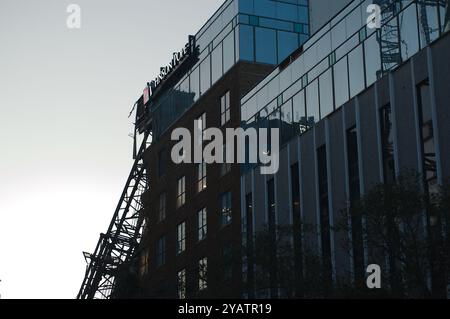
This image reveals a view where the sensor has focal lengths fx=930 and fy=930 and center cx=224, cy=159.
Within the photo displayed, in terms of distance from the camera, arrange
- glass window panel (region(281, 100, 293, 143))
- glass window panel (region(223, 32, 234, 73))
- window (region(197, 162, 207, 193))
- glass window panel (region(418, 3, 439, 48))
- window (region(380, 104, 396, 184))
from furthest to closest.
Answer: window (region(197, 162, 207, 193)), glass window panel (region(223, 32, 234, 73)), glass window panel (region(281, 100, 293, 143)), window (region(380, 104, 396, 184)), glass window panel (region(418, 3, 439, 48))

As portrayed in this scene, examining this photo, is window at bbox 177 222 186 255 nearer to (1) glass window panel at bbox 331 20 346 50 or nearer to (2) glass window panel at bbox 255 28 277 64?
(2) glass window panel at bbox 255 28 277 64

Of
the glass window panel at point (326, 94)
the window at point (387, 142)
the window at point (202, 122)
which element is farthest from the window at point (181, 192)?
the window at point (387, 142)

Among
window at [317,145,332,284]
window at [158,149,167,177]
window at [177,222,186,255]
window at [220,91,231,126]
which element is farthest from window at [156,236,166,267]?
window at [317,145,332,284]

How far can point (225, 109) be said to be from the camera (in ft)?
214

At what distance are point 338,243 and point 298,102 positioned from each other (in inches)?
420

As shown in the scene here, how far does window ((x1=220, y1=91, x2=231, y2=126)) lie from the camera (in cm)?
6438

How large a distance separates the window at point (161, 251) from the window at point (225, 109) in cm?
1405

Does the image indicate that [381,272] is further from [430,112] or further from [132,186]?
[132,186]

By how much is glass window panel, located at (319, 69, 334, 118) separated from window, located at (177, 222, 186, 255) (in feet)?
79.6

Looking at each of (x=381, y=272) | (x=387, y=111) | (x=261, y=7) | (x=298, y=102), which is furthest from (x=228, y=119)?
(x=381, y=272)

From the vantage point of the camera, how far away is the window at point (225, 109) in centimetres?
6438

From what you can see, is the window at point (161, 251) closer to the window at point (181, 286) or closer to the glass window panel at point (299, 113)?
the window at point (181, 286)

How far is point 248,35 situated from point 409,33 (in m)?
24.7

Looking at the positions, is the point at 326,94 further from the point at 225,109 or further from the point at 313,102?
the point at 225,109
